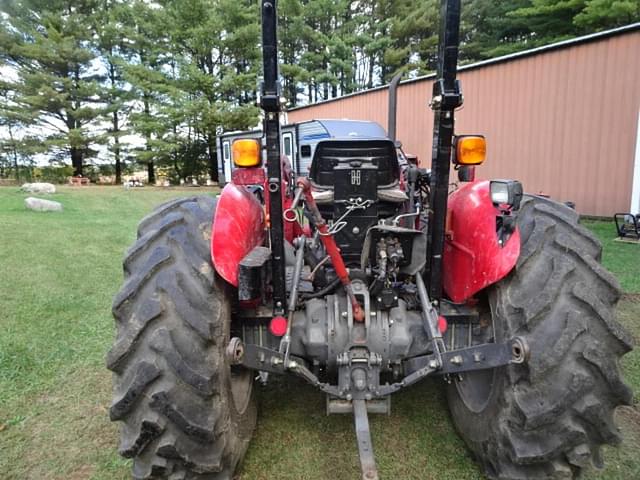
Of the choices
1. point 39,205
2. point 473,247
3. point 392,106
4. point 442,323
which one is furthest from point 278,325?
point 39,205

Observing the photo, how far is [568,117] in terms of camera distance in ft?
32.1

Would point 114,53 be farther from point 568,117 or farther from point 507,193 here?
point 507,193

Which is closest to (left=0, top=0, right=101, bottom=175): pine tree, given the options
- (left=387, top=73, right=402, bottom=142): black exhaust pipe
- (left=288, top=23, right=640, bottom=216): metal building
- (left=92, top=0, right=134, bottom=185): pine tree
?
(left=92, top=0, right=134, bottom=185): pine tree

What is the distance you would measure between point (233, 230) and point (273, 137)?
1.57 feet

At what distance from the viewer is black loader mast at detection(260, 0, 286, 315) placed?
162cm

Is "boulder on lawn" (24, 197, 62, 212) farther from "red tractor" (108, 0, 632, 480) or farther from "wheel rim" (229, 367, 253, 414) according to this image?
"wheel rim" (229, 367, 253, 414)

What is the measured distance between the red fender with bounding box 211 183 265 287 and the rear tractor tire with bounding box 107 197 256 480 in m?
0.06

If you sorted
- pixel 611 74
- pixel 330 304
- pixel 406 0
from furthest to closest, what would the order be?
pixel 406 0 → pixel 611 74 → pixel 330 304

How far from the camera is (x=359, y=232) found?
2.15 metres

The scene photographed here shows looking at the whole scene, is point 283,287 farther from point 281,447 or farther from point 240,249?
point 281,447

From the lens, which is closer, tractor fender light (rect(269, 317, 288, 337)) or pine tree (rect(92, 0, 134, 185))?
tractor fender light (rect(269, 317, 288, 337))

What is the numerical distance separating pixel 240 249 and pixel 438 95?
40.5 inches

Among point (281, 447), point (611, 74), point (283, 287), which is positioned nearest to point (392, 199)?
point (283, 287)

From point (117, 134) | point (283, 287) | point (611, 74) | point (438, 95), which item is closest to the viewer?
point (438, 95)
